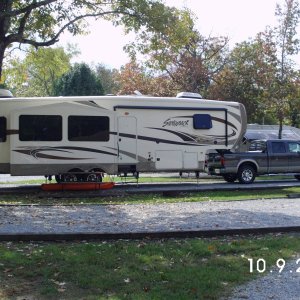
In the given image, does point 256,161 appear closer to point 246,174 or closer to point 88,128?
point 246,174

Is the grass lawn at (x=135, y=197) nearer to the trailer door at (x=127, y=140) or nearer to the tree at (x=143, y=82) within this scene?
the trailer door at (x=127, y=140)

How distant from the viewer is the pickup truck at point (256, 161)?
821 inches

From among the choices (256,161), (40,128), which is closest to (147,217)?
(40,128)

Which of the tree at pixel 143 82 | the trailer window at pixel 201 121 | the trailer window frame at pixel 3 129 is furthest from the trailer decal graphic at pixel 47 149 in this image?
the tree at pixel 143 82

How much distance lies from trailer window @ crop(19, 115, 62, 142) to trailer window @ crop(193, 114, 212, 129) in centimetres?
524

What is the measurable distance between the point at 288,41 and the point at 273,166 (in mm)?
11573

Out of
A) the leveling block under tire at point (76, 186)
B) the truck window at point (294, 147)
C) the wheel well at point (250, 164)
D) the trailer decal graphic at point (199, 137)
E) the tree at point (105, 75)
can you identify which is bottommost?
the leveling block under tire at point (76, 186)

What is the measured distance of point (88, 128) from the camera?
1878 cm

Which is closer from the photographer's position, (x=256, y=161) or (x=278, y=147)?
(x=256, y=161)

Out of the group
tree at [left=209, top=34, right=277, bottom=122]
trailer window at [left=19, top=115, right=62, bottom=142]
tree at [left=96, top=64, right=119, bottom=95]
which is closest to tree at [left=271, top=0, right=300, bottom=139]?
tree at [left=209, top=34, right=277, bottom=122]

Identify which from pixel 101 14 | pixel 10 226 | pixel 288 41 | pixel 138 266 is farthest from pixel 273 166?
pixel 138 266

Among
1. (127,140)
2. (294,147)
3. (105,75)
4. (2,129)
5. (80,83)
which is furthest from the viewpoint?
(105,75)
